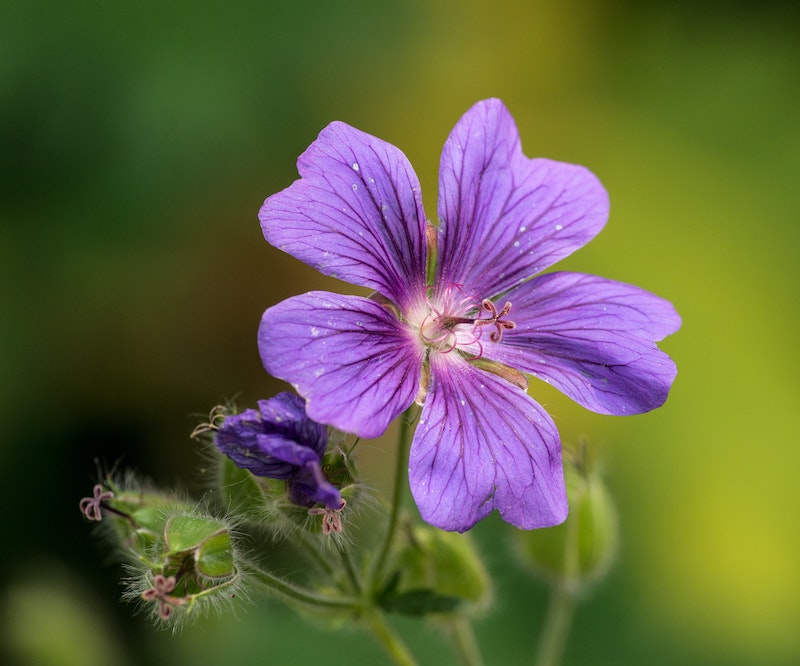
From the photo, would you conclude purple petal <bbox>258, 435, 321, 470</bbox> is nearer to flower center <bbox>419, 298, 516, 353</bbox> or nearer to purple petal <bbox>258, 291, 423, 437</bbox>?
purple petal <bbox>258, 291, 423, 437</bbox>

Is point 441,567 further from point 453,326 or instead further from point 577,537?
point 453,326

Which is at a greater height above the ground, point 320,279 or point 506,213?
point 506,213

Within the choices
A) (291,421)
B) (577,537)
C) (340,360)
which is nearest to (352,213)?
(340,360)

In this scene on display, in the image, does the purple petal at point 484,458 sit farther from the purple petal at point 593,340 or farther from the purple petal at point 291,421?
the purple petal at point 291,421

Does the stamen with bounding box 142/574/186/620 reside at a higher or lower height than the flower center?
lower

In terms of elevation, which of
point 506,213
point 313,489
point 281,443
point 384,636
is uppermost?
point 506,213

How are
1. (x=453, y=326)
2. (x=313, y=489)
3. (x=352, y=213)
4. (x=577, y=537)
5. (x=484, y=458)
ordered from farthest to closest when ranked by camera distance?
(x=577, y=537), (x=453, y=326), (x=352, y=213), (x=484, y=458), (x=313, y=489)

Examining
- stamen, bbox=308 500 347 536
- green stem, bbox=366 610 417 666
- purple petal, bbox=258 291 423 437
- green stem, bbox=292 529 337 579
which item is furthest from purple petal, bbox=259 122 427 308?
green stem, bbox=366 610 417 666
